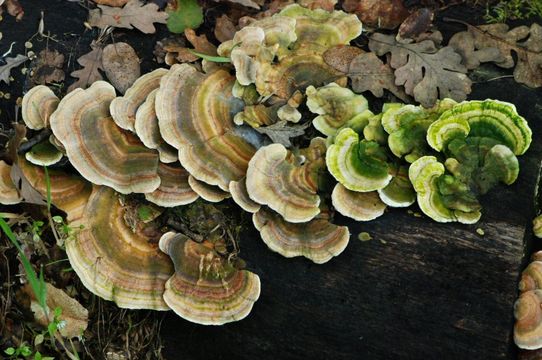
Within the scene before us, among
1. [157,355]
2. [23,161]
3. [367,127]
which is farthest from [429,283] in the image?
[23,161]

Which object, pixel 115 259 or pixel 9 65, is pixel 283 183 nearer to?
pixel 115 259

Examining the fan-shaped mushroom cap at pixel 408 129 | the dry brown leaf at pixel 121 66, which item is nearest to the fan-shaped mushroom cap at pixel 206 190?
the dry brown leaf at pixel 121 66

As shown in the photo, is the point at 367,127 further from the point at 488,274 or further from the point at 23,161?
the point at 23,161

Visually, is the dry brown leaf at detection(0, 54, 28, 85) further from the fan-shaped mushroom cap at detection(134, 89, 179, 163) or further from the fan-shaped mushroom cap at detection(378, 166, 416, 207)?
the fan-shaped mushroom cap at detection(378, 166, 416, 207)

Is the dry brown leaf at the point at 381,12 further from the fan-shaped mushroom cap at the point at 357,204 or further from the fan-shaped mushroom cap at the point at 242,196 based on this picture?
the fan-shaped mushroom cap at the point at 242,196

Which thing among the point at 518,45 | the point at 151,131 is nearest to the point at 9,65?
the point at 151,131
